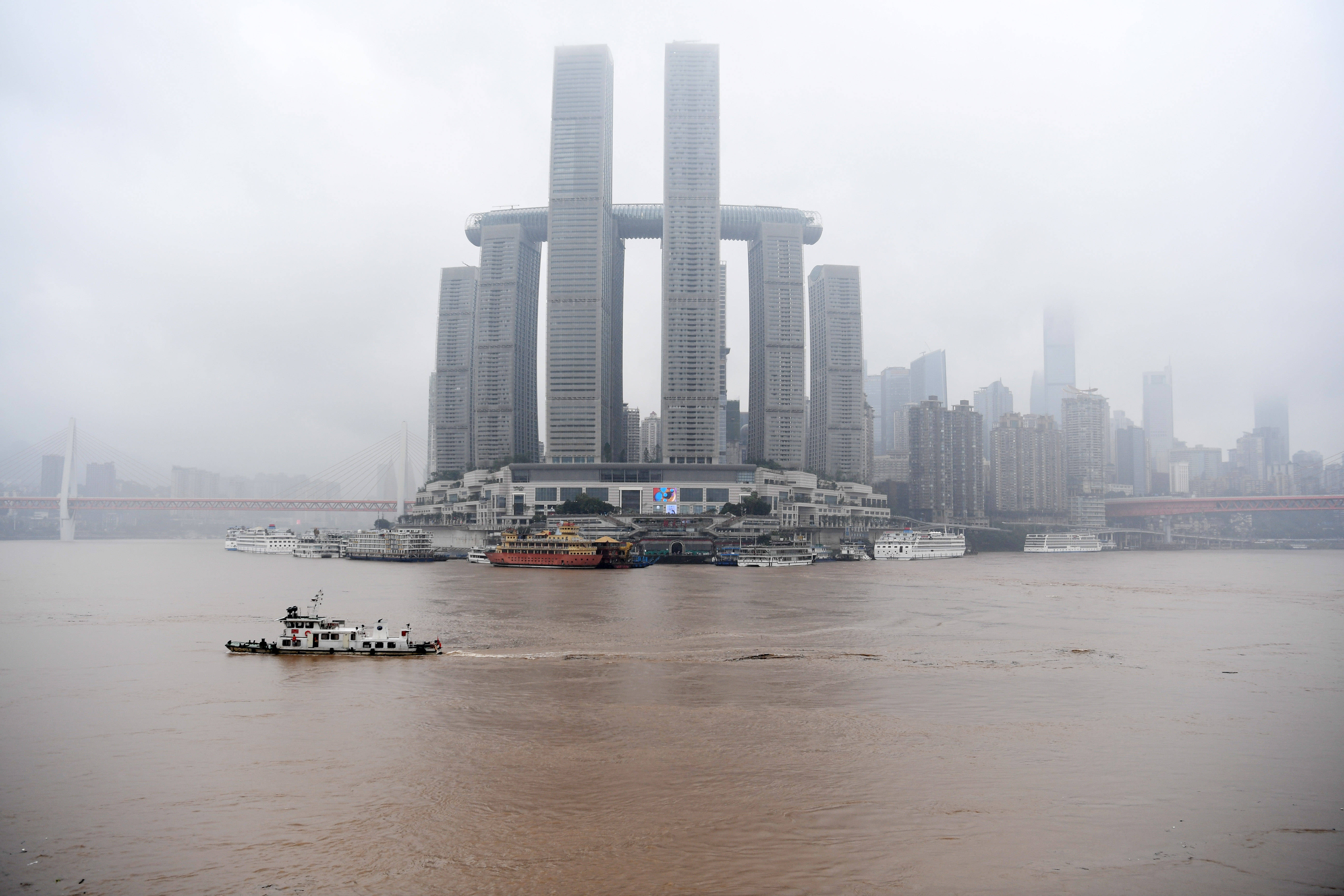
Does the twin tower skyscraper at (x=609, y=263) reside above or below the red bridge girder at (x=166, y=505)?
above

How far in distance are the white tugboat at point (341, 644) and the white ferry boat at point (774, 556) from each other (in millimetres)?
69739

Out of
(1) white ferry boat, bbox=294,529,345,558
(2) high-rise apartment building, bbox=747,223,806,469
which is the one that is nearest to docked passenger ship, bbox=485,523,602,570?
(1) white ferry boat, bbox=294,529,345,558

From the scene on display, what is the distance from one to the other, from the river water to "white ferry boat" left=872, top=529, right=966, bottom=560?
3099 inches

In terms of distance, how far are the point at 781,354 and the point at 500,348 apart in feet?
214

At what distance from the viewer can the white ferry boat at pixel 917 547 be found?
124188 millimetres

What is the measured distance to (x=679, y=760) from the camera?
2014cm

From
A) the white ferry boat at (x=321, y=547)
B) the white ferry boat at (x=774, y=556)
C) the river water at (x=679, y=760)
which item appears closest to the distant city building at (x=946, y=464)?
the white ferry boat at (x=774, y=556)

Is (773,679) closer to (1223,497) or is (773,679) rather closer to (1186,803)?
(1186,803)

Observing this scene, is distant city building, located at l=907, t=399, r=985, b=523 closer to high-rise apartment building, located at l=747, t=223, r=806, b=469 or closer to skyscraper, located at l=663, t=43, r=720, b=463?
high-rise apartment building, located at l=747, t=223, r=806, b=469

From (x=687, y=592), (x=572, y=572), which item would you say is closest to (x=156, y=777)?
(x=687, y=592)

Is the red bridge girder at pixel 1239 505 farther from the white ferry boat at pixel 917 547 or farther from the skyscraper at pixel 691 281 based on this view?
the skyscraper at pixel 691 281

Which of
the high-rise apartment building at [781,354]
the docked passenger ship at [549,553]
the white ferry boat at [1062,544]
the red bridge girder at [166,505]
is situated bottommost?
the white ferry boat at [1062,544]

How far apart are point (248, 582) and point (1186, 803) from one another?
74137 mm

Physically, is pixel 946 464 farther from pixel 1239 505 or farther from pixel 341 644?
pixel 341 644
